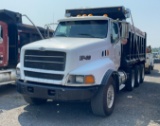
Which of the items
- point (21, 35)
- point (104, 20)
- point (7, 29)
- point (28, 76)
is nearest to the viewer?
point (28, 76)

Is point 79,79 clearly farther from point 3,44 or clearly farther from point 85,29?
point 3,44

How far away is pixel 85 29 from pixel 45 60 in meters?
1.89

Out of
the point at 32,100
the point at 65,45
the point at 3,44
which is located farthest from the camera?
the point at 3,44

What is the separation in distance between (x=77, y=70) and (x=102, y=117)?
1507 millimetres

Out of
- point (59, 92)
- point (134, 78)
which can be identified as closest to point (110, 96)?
point (59, 92)

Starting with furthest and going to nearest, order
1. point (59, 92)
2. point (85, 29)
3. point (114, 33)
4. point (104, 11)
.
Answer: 1. point (104, 11)
2. point (114, 33)
3. point (85, 29)
4. point (59, 92)

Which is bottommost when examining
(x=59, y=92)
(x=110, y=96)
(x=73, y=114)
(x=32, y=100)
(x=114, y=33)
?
(x=73, y=114)

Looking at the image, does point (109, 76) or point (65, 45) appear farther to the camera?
point (109, 76)

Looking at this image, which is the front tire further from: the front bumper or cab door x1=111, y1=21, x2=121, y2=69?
cab door x1=111, y1=21, x2=121, y2=69

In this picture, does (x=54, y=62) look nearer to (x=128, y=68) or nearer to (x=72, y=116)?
(x=72, y=116)

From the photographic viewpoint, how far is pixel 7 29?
8.94 metres

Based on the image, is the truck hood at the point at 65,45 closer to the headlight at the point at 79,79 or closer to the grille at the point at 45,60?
the grille at the point at 45,60

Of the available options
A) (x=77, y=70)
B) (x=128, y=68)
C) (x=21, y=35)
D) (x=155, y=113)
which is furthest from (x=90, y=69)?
(x=21, y=35)

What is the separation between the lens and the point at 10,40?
9.38 meters
